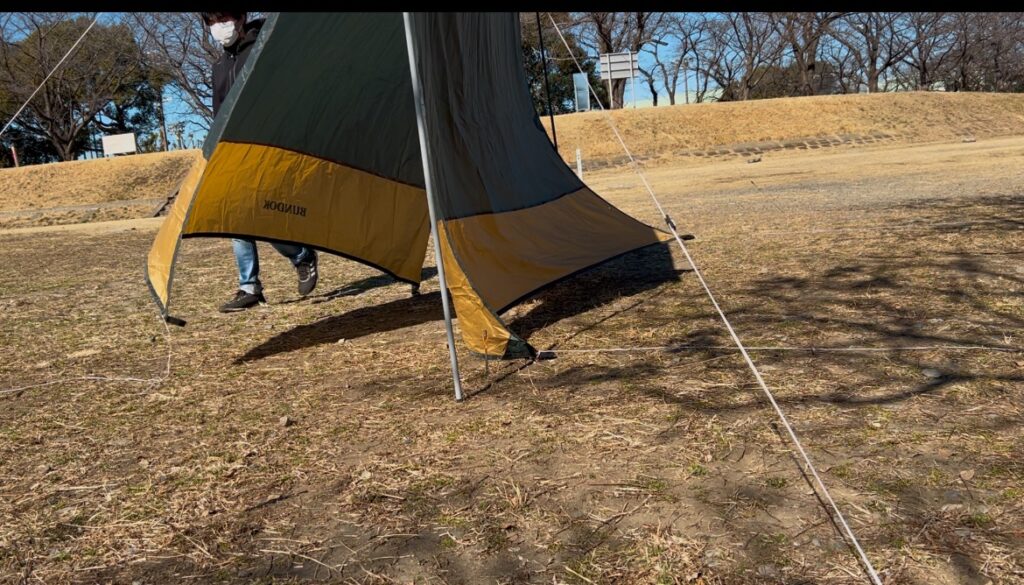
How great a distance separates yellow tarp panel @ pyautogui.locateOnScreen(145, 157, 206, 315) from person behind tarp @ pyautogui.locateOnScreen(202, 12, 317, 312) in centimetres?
45

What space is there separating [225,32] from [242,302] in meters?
1.75

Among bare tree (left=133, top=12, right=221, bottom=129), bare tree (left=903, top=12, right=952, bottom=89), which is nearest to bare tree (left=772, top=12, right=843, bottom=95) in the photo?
bare tree (left=903, top=12, right=952, bottom=89)

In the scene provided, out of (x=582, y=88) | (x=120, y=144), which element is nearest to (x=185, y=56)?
(x=120, y=144)

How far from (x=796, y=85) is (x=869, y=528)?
5057 centimetres

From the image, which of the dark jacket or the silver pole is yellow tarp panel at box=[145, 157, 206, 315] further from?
the silver pole

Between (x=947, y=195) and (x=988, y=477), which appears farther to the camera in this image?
(x=947, y=195)

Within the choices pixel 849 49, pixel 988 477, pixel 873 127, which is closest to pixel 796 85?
pixel 849 49

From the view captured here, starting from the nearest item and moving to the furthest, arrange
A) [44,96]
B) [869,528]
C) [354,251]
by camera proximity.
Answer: [869,528] → [354,251] → [44,96]

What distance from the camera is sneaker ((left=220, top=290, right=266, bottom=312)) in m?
5.62

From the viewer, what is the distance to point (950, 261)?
5.46 metres

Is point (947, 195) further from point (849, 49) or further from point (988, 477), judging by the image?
point (849, 49)

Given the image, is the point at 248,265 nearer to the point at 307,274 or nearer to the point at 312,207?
the point at 307,274
